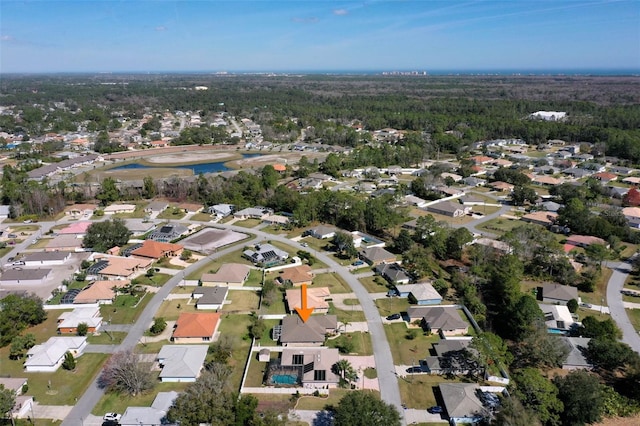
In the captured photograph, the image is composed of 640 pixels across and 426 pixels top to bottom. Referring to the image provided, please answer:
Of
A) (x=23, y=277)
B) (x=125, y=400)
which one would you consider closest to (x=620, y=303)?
(x=125, y=400)

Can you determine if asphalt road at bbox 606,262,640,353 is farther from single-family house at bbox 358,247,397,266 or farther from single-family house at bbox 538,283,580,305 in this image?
single-family house at bbox 358,247,397,266

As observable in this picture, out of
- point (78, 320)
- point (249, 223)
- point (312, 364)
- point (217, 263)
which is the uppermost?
point (312, 364)

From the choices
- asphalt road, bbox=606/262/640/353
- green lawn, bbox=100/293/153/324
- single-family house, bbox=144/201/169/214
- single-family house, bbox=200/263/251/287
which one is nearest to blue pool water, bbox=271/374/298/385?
single-family house, bbox=200/263/251/287

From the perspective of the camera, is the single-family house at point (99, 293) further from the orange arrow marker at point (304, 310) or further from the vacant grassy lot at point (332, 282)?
the vacant grassy lot at point (332, 282)

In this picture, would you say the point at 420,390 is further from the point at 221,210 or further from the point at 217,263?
the point at 221,210

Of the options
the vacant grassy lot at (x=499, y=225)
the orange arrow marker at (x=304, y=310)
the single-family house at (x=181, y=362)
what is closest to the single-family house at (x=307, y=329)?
the orange arrow marker at (x=304, y=310)
